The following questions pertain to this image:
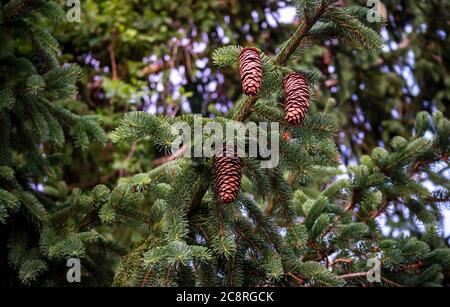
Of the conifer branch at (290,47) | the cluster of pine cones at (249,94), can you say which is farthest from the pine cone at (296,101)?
the conifer branch at (290,47)

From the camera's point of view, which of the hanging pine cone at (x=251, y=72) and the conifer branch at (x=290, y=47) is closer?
the hanging pine cone at (x=251, y=72)

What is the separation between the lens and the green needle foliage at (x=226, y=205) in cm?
190

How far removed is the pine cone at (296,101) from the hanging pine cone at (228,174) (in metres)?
0.20

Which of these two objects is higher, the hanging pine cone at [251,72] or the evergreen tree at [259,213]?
the hanging pine cone at [251,72]

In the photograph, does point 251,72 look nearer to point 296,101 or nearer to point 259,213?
point 296,101

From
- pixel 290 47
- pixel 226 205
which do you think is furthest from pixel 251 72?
pixel 226 205

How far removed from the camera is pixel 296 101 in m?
1.79

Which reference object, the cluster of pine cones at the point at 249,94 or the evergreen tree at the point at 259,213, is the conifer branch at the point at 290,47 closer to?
the evergreen tree at the point at 259,213

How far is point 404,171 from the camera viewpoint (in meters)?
2.77

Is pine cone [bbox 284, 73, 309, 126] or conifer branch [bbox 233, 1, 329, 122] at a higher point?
conifer branch [bbox 233, 1, 329, 122]

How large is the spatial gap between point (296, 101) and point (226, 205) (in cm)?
43

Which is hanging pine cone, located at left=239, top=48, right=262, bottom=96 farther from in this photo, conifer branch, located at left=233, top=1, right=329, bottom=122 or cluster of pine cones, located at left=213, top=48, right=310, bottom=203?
conifer branch, located at left=233, top=1, right=329, bottom=122

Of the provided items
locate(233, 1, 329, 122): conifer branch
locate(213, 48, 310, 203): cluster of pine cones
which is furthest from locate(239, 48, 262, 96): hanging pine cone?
locate(233, 1, 329, 122): conifer branch

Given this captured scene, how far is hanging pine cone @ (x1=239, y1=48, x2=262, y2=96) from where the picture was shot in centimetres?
175
